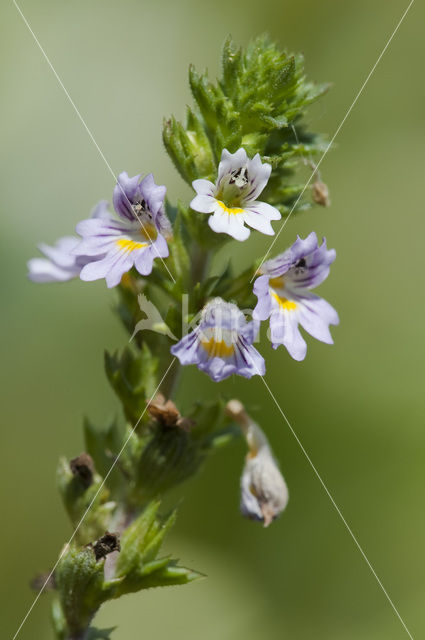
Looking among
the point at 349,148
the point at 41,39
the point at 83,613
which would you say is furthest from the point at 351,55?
the point at 83,613

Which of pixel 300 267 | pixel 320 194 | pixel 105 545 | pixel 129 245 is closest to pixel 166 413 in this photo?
pixel 105 545

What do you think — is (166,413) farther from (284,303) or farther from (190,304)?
(284,303)

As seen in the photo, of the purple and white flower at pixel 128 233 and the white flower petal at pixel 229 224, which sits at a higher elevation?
the purple and white flower at pixel 128 233

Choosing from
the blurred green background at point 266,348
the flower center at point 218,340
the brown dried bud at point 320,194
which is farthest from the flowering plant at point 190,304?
the blurred green background at point 266,348

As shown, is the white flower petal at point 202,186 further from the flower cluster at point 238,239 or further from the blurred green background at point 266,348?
the blurred green background at point 266,348

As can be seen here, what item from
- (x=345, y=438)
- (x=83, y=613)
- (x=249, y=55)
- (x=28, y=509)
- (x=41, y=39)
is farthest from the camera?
(x=41, y=39)

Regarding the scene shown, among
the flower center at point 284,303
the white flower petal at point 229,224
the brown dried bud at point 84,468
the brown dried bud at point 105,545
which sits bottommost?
the brown dried bud at point 105,545

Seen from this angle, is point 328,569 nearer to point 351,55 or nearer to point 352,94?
point 352,94
